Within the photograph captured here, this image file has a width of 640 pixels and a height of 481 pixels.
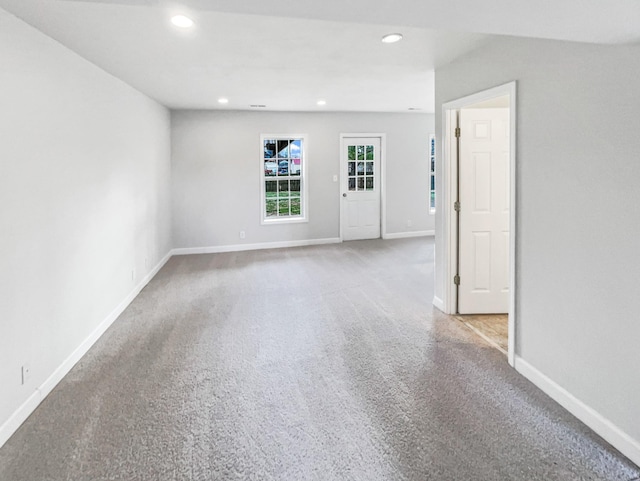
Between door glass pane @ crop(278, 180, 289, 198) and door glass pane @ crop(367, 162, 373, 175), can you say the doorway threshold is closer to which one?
door glass pane @ crop(278, 180, 289, 198)

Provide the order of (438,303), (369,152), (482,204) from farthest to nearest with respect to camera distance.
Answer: (369,152) → (438,303) → (482,204)

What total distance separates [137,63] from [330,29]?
188 cm

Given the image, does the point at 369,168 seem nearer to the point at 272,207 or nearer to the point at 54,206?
the point at 272,207

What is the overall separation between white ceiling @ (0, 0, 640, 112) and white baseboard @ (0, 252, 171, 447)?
7.05ft

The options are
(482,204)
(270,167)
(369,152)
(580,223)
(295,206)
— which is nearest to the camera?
(580,223)

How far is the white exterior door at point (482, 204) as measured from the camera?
3.78 meters

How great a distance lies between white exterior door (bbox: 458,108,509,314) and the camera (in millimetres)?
3775

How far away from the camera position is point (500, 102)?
12.3 feet

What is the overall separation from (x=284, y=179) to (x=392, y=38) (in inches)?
185

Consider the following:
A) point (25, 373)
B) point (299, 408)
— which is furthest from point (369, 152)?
point (25, 373)

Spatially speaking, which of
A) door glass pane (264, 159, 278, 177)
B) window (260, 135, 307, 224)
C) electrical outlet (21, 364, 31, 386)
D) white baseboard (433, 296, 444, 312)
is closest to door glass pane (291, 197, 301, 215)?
window (260, 135, 307, 224)

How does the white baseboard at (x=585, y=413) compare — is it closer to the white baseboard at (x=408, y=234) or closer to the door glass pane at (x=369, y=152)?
the white baseboard at (x=408, y=234)

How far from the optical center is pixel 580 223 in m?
2.25

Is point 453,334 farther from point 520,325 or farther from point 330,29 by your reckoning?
point 330,29
